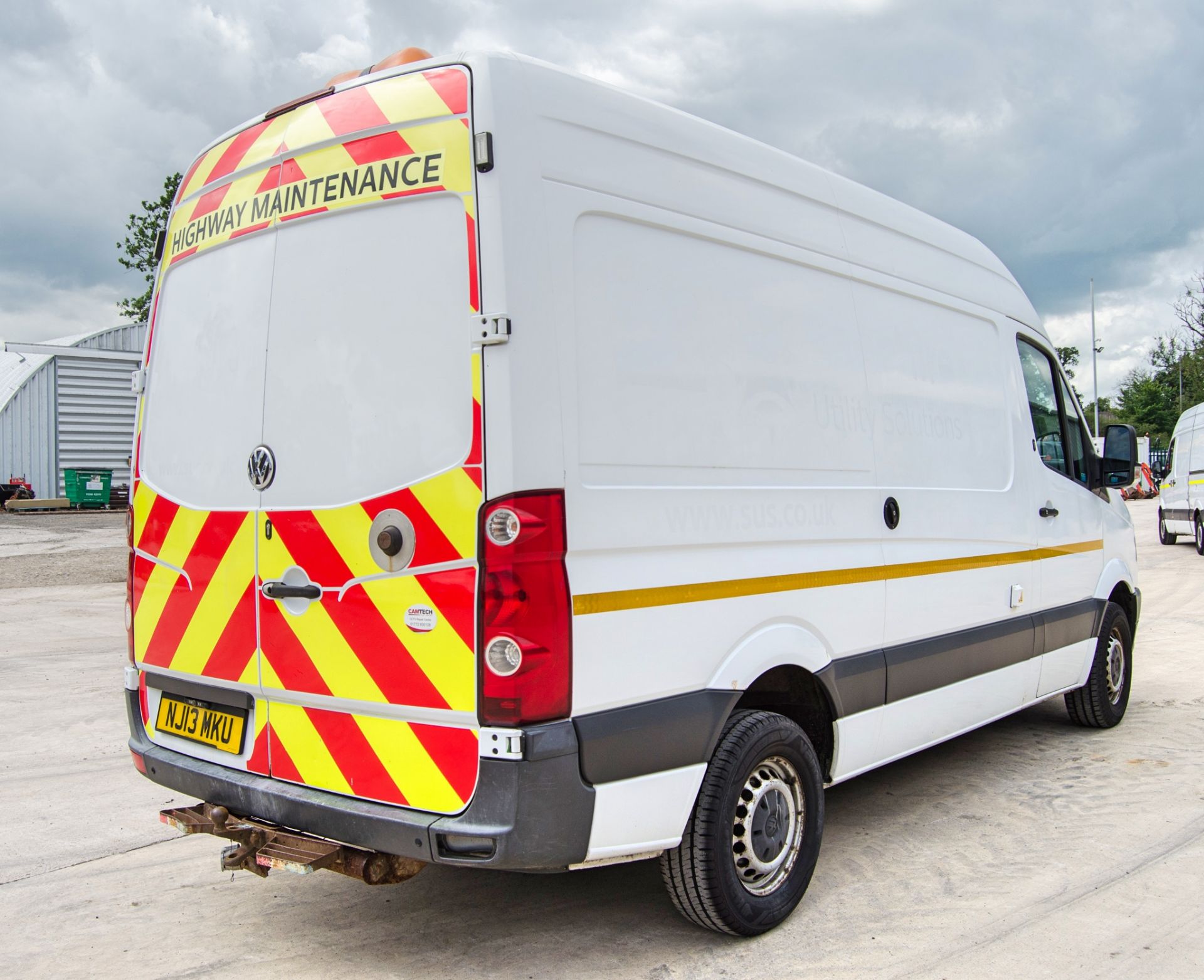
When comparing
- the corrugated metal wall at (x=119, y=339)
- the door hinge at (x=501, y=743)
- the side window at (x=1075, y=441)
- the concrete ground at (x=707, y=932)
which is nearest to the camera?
the door hinge at (x=501, y=743)

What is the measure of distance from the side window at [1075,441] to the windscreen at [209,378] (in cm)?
427

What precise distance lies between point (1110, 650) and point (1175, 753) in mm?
650

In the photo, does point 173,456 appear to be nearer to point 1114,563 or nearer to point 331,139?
point 331,139

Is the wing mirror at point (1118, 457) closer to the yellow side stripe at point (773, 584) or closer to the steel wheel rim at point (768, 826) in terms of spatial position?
the yellow side stripe at point (773, 584)

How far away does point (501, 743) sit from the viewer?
2.67 m

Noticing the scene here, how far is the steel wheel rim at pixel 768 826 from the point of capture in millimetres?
3307

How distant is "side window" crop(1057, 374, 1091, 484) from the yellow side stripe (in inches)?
32.8

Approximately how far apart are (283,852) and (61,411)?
30.7m

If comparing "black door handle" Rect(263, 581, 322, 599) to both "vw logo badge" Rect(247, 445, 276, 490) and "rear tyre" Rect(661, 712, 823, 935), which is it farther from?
"rear tyre" Rect(661, 712, 823, 935)

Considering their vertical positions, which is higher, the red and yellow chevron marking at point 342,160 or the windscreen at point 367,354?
the red and yellow chevron marking at point 342,160

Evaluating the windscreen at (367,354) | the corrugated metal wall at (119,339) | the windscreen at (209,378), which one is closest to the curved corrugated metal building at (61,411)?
the corrugated metal wall at (119,339)

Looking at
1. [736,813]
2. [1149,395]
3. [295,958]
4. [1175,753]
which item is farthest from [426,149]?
[1149,395]

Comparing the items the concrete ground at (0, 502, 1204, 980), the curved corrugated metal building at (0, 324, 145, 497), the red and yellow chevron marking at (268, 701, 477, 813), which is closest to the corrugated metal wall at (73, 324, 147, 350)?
the curved corrugated metal building at (0, 324, 145, 497)

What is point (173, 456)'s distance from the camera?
3.56 meters
